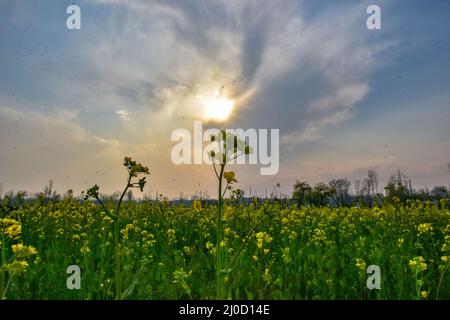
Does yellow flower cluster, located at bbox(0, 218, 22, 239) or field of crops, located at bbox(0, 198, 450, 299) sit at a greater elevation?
yellow flower cluster, located at bbox(0, 218, 22, 239)

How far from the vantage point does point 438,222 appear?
745 cm

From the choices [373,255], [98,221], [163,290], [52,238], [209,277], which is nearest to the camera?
[163,290]

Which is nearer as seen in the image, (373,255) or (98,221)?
(373,255)

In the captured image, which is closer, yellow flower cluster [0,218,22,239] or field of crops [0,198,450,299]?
yellow flower cluster [0,218,22,239]

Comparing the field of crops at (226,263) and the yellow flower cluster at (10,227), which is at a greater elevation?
the yellow flower cluster at (10,227)

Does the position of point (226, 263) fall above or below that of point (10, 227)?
below

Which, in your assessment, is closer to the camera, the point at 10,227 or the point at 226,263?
the point at 10,227

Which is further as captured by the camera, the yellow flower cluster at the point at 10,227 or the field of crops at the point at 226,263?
the field of crops at the point at 226,263

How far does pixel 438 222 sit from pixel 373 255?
4.65 metres
